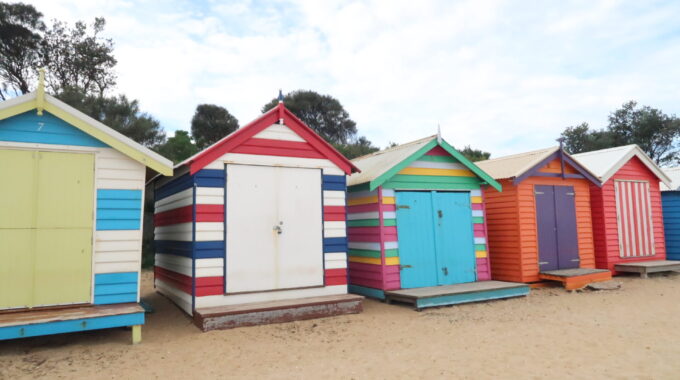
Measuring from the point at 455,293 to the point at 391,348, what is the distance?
3001 millimetres

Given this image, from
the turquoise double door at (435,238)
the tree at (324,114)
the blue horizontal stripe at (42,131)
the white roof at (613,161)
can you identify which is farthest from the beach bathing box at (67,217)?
the tree at (324,114)

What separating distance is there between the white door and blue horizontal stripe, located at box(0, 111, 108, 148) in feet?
7.18

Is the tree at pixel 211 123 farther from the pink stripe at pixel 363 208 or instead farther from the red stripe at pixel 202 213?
the red stripe at pixel 202 213

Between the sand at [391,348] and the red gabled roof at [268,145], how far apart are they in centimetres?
266

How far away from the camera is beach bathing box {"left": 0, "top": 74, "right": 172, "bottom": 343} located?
19.8 ft

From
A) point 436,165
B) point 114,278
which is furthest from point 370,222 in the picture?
point 114,278

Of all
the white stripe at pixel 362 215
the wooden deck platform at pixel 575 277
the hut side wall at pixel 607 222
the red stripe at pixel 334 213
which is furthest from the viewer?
the hut side wall at pixel 607 222

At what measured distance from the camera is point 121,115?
69.1 feet

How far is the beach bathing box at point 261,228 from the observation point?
23.5 ft

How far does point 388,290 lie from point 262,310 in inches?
115

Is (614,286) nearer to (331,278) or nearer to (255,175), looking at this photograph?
(331,278)

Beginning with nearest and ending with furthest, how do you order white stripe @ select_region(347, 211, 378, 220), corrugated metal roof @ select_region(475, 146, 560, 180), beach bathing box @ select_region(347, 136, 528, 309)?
beach bathing box @ select_region(347, 136, 528, 309), white stripe @ select_region(347, 211, 378, 220), corrugated metal roof @ select_region(475, 146, 560, 180)

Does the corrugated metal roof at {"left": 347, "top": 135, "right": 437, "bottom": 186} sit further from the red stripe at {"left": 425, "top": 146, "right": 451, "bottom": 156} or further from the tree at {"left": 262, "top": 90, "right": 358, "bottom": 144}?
the tree at {"left": 262, "top": 90, "right": 358, "bottom": 144}

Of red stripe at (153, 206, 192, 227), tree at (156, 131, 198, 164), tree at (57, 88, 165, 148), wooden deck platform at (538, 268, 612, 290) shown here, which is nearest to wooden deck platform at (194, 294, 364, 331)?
red stripe at (153, 206, 192, 227)
